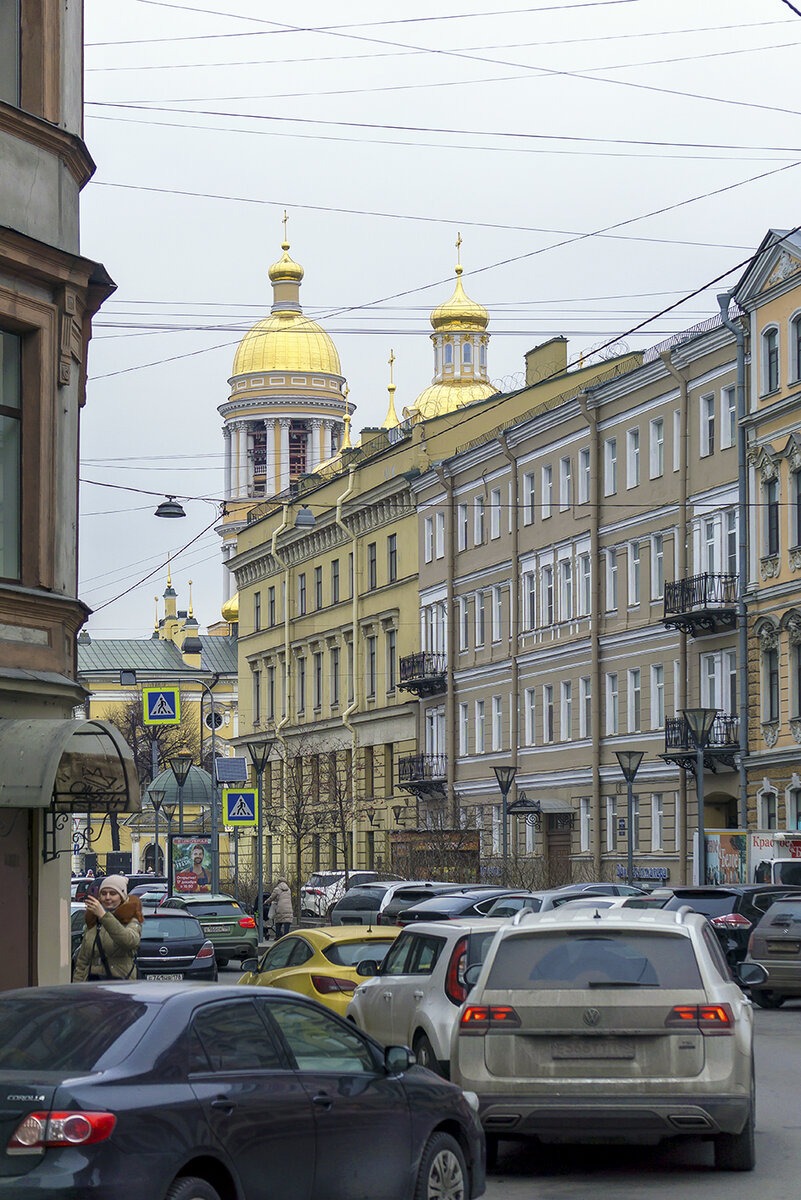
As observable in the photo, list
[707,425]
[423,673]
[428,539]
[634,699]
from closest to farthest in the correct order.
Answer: [707,425] < [634,699] < [423,673] < [428,539]

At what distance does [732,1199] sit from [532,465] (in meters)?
49.6

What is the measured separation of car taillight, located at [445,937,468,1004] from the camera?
597 inches

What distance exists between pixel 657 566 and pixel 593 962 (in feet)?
133

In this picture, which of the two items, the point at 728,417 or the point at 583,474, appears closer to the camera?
the point at 728,417

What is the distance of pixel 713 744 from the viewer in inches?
1873

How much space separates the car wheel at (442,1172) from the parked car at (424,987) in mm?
4492

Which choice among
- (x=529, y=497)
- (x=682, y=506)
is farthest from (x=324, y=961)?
(x=529, y=497)

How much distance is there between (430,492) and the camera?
6831cm

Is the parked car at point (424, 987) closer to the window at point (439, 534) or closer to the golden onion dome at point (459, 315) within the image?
the window at point (439, 534)

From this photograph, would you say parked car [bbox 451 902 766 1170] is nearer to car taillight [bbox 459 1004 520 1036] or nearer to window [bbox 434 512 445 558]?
car taillight [bbox 459 1004 520 1036]

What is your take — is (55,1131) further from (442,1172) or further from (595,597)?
(595,597)

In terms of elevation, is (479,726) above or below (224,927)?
above

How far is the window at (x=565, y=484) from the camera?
189 feet

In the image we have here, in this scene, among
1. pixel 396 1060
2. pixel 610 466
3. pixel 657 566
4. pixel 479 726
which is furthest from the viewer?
pixel 479 726
